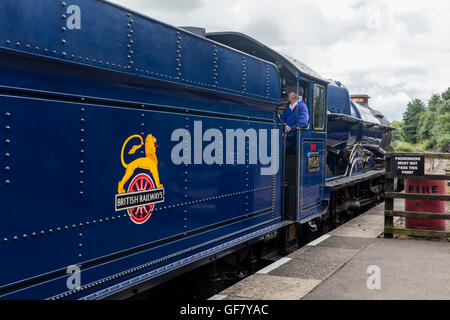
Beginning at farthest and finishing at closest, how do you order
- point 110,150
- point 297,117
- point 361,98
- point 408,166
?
point 361,98
point 408,166
point 297,117
point 110,150

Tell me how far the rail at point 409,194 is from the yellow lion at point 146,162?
483 centimetres

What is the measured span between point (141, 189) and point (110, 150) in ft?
1.48

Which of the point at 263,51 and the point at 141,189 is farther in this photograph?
the point at 263,51

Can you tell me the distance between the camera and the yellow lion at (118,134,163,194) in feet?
10.8

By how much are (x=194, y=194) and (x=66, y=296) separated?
165cm

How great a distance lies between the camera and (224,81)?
461 centimetres

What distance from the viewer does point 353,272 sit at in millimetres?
5168

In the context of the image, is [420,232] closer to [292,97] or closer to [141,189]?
[292,97]

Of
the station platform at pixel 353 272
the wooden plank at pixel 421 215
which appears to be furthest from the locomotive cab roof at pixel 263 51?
the wooden plank at pixel 421 215

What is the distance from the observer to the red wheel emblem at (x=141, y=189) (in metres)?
3.39

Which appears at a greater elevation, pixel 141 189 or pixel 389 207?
pixel 141 189

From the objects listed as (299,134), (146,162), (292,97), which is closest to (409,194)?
(299,134)

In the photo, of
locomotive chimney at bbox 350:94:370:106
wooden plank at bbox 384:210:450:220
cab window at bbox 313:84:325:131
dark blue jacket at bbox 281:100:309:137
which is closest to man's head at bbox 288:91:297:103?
dark blue jacket at bbox 281:100:309:137
